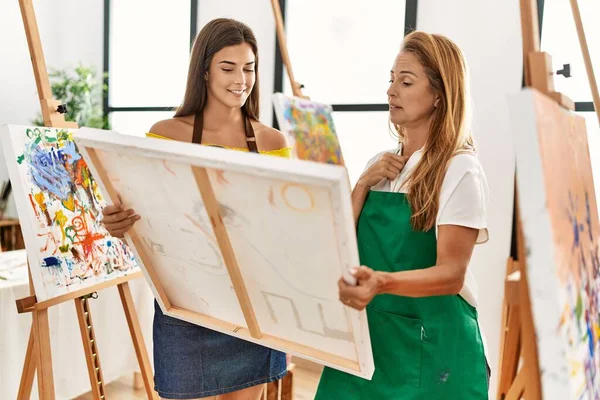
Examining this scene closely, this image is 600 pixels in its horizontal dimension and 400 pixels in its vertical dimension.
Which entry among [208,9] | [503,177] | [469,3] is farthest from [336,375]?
[208,9]

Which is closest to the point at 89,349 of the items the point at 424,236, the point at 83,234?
the point at 83,234

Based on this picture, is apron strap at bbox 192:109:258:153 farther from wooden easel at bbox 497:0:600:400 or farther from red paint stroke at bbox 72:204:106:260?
wooden easel at bbox 497:0:600:400

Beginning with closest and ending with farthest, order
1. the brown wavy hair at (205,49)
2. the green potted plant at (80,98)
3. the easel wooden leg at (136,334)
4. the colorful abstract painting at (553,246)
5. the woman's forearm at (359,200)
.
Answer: the colorful abstract painting at (553,246) → the woman's forearm at (359,200) → the brown wavy hair at (205,49) → the easel wooden leg at (136,334) → the green potted plant at (80,98)

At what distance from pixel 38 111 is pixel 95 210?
3.37 metres

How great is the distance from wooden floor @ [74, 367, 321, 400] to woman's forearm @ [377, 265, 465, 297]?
2037 mm

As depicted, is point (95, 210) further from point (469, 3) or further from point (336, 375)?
point (469, 3)

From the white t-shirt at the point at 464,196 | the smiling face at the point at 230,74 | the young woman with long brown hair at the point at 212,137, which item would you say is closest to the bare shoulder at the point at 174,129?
the young woman with long brown hair at the point at 212,137

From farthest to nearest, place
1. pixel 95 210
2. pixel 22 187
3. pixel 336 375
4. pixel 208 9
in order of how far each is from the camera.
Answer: pixel 208 9 < pixel 95 210 < pixel 22 187 < pixel 336 375

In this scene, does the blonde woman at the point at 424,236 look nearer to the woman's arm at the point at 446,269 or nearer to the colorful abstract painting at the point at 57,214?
the woman's arm at the point at 446,269

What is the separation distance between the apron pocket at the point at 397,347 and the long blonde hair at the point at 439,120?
0.20m

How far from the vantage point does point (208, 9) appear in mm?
3840

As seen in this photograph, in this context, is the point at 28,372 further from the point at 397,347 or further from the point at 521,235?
the point at 521,235

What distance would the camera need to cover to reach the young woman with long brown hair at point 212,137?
1.40 m

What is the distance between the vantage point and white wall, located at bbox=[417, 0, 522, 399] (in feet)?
8.64
